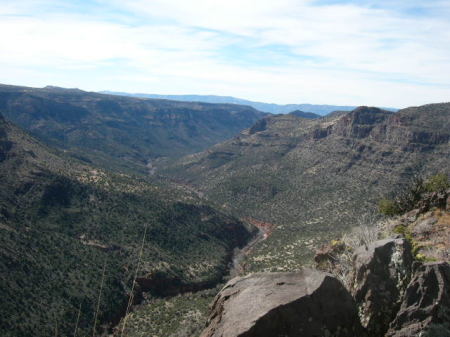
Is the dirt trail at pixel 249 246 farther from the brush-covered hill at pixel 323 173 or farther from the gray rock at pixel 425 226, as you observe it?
the gray rock at pixel 425 226

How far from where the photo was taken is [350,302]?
10914 millimetres

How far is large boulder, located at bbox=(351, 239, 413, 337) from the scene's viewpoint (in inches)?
435

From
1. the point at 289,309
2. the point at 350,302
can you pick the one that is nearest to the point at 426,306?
the point at 350,302

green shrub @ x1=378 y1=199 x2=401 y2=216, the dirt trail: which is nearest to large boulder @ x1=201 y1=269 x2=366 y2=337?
green shrub @ x1=378 y1=199 x2=401 y2=216

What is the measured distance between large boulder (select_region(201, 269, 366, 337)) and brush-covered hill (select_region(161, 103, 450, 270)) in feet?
123

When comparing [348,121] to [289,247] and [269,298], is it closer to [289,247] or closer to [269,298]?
[289,247]

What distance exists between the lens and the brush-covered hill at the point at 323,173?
7094cm

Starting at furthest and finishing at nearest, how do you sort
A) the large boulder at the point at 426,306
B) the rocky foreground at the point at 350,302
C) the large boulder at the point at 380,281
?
the large boulder at the point at 380,281 < the rocky foreground at the point at 350,302 < the large boulder at the point at 426,306

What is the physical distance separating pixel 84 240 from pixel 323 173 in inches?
2512

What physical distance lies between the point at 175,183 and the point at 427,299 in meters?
128

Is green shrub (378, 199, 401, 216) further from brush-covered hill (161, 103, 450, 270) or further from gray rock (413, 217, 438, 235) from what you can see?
brush-covered hill (161, 103, 450, 270)

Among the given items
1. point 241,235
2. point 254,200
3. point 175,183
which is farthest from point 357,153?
point 175,183

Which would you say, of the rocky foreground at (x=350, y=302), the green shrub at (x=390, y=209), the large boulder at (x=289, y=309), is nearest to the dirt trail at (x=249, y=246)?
the green shrub at (x=390, y=209)

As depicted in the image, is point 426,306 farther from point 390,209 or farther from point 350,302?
point 390,209
